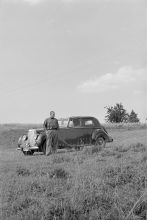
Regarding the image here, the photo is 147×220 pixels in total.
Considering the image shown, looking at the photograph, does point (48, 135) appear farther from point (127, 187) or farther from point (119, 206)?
point (119, 206)

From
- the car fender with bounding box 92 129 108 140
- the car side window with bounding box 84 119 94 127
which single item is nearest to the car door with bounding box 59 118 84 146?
the car side window with bounding box 84 119 94 127

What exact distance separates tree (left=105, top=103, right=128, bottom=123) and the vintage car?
73166mm

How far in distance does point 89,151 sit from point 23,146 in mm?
6326

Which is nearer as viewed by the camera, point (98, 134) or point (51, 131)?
point (51, 131)

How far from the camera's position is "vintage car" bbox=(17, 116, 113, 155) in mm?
21641

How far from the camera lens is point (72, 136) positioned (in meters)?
22.4

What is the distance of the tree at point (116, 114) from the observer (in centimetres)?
9656

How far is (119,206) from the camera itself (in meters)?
8.03

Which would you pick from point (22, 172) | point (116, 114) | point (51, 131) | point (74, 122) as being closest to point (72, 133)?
point (74, 122)

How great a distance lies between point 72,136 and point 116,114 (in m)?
75.3

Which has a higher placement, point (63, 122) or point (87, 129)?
point (63, 122)

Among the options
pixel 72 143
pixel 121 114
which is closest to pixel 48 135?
pixel 72 143

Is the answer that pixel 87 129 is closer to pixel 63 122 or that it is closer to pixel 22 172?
pixel 63 122

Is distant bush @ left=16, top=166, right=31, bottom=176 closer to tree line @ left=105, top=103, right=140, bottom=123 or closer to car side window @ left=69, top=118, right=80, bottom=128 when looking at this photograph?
car side window @ left=69, top=118, right=80, bottom=128
